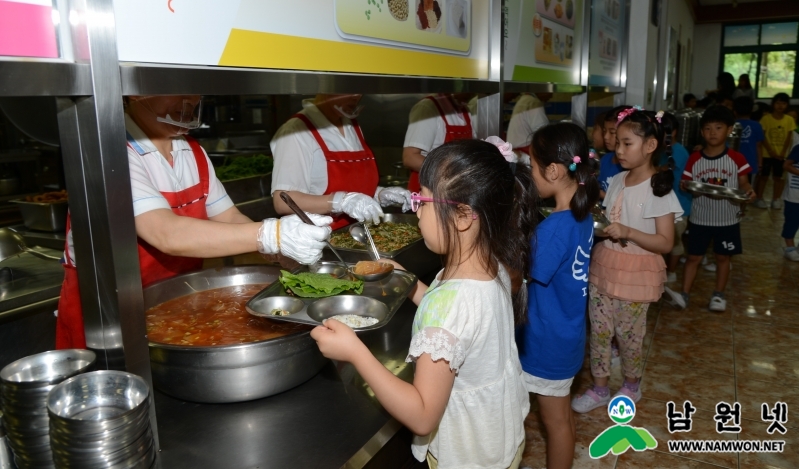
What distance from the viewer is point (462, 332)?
4.17 ft

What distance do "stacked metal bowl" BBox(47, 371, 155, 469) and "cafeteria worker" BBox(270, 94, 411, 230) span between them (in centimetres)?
134

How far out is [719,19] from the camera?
14789 mm

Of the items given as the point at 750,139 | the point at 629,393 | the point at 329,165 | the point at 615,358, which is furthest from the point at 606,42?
the point at 329,165

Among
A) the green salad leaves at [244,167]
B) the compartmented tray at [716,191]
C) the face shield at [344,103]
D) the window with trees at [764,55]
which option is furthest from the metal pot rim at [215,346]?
the window with trees at [764,55]

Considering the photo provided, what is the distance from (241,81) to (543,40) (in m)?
2.52

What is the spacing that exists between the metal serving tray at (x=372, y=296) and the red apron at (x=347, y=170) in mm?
830

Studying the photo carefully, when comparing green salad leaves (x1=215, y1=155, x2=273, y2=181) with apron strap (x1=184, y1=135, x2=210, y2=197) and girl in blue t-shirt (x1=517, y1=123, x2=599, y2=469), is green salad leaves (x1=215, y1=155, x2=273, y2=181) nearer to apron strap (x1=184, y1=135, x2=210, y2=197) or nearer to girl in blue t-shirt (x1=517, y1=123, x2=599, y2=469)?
apron strap (x1=184, y1=135, x2=210, y2=197)

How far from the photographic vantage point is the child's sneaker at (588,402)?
2.99 m

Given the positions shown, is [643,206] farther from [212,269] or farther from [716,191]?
[212,269]

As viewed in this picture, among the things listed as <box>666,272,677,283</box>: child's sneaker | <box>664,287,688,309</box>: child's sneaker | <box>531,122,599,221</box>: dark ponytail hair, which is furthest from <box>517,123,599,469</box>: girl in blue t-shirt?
<box>666,272,677,283</box>: child's sneaker

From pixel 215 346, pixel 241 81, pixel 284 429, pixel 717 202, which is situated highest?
pixel 241 81

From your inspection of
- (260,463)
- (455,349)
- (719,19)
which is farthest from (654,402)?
(719,19)

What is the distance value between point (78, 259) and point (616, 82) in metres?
5.37

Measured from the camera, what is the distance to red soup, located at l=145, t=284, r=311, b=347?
1.51 m
